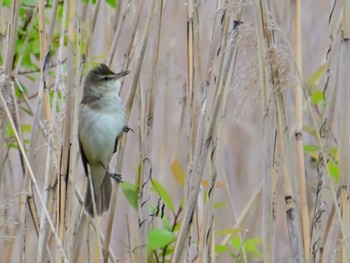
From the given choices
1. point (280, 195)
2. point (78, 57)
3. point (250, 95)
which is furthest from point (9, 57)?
point (280, 195)

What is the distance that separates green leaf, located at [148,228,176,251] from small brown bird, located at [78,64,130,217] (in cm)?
46

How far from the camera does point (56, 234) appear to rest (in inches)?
73.2

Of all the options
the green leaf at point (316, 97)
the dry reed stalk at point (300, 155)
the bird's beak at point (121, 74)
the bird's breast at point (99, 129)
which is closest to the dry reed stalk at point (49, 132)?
the bird's beak at point (121, 74)

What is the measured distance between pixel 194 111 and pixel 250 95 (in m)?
0.39

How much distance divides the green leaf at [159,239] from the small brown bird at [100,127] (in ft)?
1.51

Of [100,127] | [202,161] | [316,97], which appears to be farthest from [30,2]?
[316,97]

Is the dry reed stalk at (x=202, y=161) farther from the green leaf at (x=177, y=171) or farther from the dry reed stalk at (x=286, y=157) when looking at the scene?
the green leaf at (x=177, y=171)

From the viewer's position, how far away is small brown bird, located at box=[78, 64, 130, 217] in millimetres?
2564

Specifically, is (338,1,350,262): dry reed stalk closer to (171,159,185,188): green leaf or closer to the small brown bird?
→ (171,159,185,188): green leaf

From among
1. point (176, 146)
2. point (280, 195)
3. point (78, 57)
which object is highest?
point (78, 57)

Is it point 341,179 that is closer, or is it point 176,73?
point 341,179

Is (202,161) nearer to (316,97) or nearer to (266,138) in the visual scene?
(266,138)

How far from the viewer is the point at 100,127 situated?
8.64ft

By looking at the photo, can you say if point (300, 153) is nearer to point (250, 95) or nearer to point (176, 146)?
point (250, 95)
